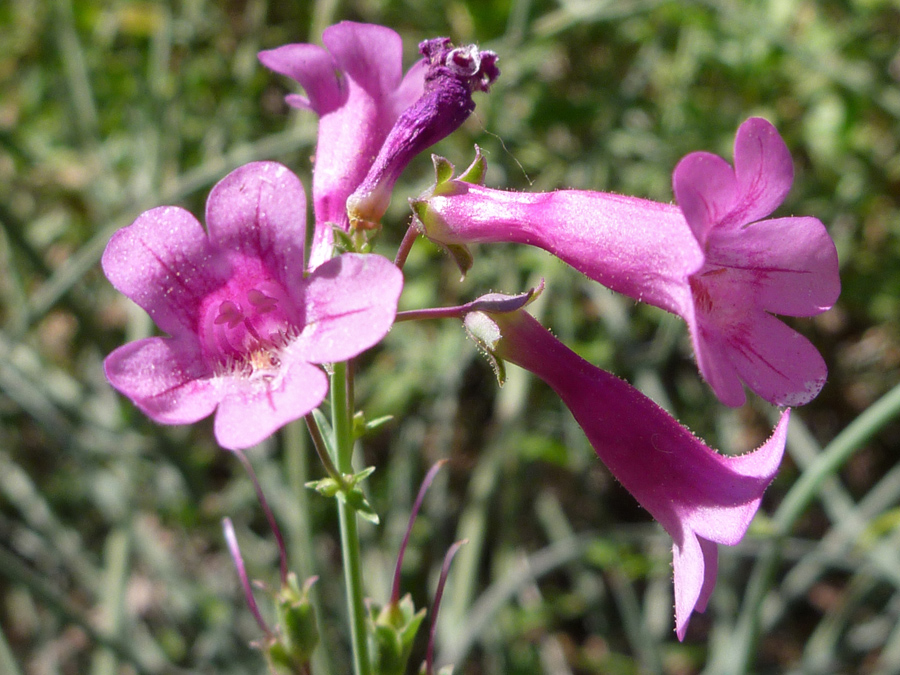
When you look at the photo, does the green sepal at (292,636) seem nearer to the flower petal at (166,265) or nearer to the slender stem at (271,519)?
the slender stem at (271,519)

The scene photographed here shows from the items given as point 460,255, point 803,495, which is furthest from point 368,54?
point 803,495

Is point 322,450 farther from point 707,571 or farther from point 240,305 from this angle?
point 707,571

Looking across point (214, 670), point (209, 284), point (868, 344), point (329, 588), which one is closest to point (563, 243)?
point (209, 284)

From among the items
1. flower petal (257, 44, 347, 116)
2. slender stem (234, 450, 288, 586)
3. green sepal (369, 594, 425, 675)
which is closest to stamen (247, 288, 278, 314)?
slender stem (234, 450, 288, 586)

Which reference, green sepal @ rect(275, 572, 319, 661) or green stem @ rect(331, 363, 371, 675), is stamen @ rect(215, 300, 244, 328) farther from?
green sepal @ rect(275, 572, 319, 661)

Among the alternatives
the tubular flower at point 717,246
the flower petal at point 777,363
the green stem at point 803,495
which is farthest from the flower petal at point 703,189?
the green stem at point 803,495

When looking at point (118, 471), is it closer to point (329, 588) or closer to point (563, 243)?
point (329, 588)
